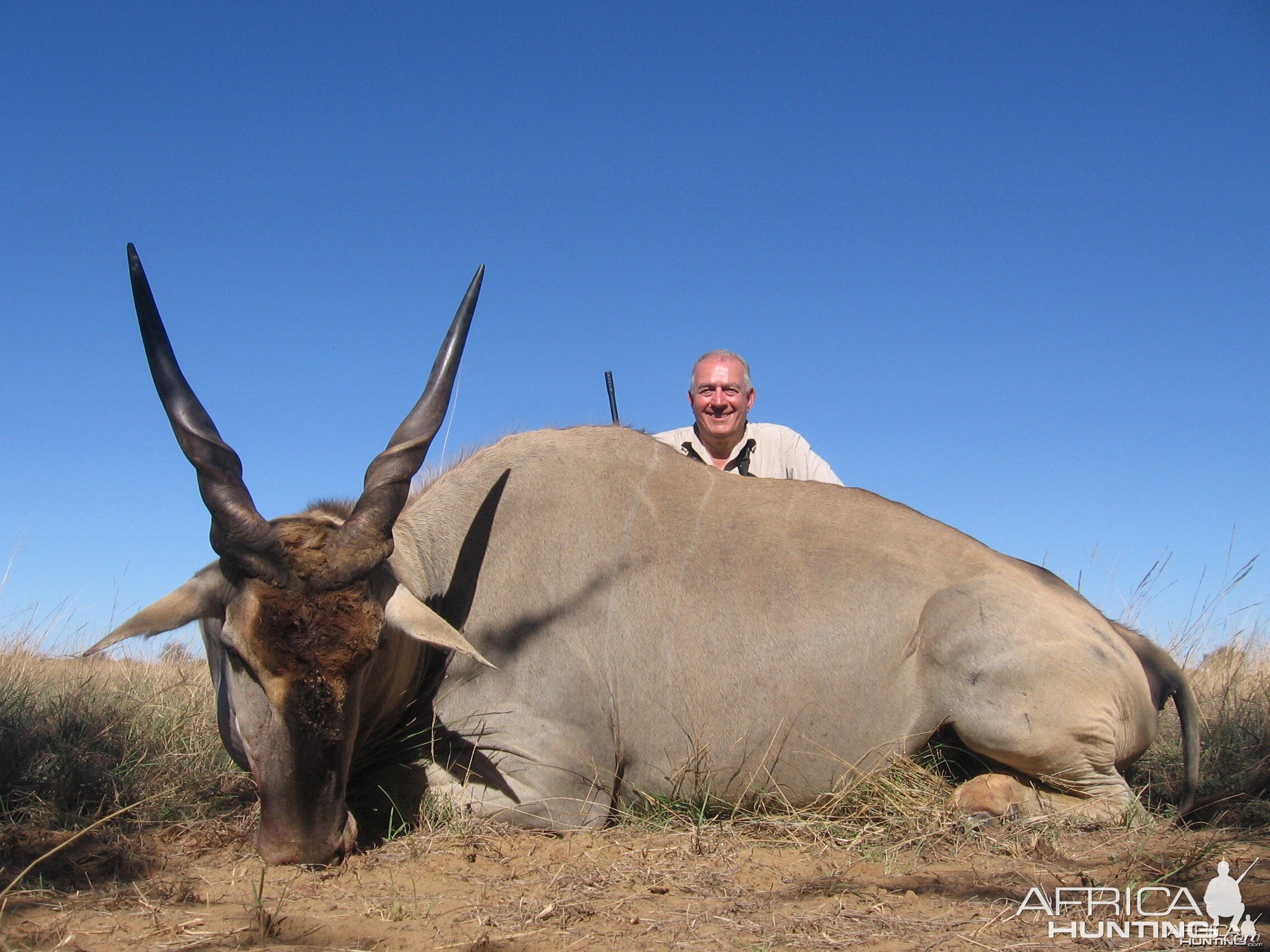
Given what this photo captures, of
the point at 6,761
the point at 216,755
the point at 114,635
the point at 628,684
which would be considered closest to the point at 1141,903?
the point at 628,684

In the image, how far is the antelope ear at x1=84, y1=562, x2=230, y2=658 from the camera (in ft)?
11.9

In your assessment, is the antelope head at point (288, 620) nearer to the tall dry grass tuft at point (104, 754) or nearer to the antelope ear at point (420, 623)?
the antelope ear at point (420, 623)

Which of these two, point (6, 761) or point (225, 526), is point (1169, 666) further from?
point (6, 761)

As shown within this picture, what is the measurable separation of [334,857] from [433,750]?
79 cm

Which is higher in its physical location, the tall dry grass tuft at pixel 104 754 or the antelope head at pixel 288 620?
the antelope head at pixel 288 620

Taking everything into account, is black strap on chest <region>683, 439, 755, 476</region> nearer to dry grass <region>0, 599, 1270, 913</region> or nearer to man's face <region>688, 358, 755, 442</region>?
man's face <region>688, 358, 755, 442</region>

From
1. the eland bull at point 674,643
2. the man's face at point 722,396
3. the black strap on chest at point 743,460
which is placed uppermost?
the man's face at point 722,396

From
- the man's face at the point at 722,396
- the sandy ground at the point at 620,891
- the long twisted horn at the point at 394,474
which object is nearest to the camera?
the sandy ground at the point at 620,891

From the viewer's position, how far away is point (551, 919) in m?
2.84

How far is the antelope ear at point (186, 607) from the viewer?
3.62 meters

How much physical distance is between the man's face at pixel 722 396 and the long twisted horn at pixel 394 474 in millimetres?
3035

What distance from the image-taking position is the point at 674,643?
439 centimetres

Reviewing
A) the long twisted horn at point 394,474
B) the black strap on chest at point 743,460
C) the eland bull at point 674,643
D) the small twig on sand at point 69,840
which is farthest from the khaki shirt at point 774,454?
the small twig on sand at point 69,840
